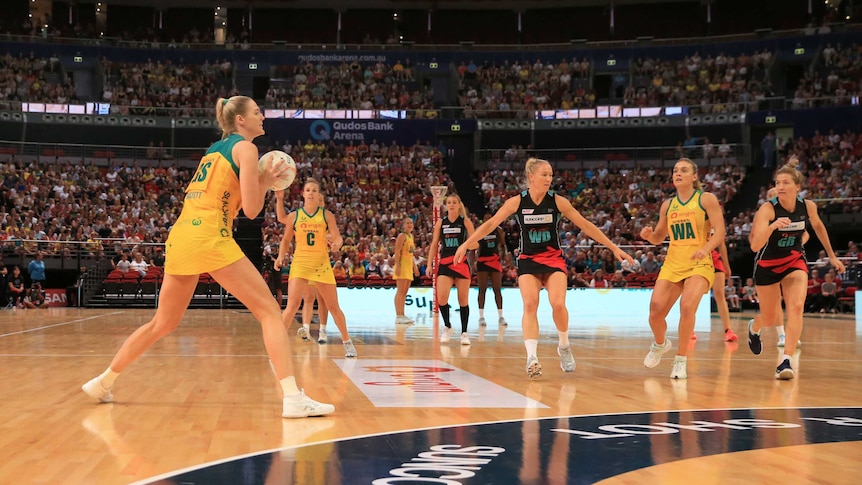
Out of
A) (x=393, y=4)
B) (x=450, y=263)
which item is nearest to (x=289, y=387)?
(x=450, y=263)

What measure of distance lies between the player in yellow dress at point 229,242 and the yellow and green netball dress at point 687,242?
4.51 meters

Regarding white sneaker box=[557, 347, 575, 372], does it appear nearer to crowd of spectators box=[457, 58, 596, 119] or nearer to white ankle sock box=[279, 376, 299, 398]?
white ankle sock box=[279, 376, 299, 398]

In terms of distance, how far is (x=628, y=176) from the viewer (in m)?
36.3

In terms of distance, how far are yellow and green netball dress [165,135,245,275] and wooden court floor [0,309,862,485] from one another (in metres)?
1.08

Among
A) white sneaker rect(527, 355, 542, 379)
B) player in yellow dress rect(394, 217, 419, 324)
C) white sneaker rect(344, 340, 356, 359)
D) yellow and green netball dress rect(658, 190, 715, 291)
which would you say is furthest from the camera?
player in yellow dress rect(394, 217, 419, 324)

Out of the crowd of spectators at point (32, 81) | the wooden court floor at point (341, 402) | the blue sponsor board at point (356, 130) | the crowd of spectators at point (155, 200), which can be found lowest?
the wooden court floor at point (341, 402)

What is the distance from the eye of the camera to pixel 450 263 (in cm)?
1395

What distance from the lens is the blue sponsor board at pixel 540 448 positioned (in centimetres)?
410

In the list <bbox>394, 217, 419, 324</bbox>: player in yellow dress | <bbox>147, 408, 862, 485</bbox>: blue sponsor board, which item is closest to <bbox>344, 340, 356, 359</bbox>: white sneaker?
<bbox>147, 408, 862, 485</bbox>: blue sponsor board

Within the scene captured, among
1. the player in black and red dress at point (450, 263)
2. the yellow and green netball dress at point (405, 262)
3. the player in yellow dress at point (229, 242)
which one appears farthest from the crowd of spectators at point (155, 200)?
the player in yellow dress at point (229, 242)

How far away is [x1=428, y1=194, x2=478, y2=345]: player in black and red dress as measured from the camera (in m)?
13.9

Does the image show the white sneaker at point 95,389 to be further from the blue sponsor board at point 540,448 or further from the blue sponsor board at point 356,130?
the blue sponsor board at point 356,130

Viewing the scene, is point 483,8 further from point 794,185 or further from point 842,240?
point 794,185

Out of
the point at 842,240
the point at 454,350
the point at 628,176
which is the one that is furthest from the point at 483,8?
the point at 454,350
